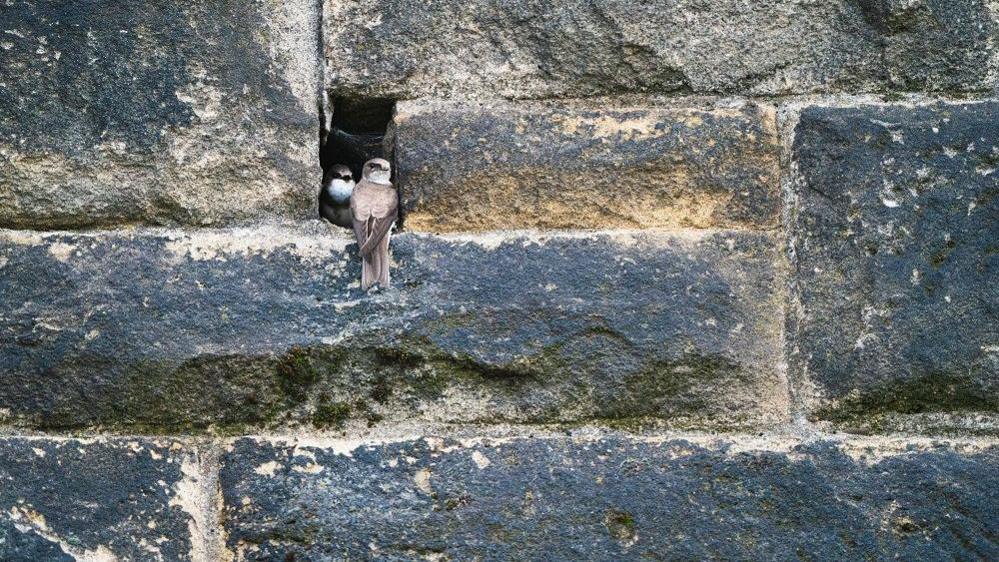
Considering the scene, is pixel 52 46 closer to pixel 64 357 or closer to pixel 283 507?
pixel 64 357

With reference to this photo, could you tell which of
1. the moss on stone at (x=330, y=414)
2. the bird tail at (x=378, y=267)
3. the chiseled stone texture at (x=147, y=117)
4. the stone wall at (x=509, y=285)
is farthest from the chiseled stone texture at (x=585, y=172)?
the moss on stone at (x=330, y=414)

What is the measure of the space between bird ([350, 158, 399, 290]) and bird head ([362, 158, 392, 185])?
0.03 meters

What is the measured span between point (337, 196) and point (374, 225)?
0.76 ft

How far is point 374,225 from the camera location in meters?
2.07

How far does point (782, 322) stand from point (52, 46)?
4.29 ft

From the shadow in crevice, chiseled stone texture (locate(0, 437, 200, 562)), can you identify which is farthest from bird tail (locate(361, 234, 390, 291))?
chiseled stone texture (locate(0, 437, 200, 562))

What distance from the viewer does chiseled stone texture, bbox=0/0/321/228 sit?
2.10 metres

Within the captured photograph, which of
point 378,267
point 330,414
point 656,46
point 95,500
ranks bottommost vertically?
point 95,500

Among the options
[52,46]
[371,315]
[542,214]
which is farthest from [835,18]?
[52,46]

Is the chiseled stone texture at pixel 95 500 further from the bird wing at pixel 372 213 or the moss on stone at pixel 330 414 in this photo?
the bird wing at pixel 372 213

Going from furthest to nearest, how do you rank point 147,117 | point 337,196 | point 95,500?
point 337,196
point 147,117
point 95,500

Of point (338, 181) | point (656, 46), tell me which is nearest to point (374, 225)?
point (338, 181)

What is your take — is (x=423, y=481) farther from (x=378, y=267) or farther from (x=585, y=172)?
(x=585, y=172)

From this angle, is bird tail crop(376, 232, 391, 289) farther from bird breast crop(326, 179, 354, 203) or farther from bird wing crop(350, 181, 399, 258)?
bird breast crop(326, 179, 354, 203)
